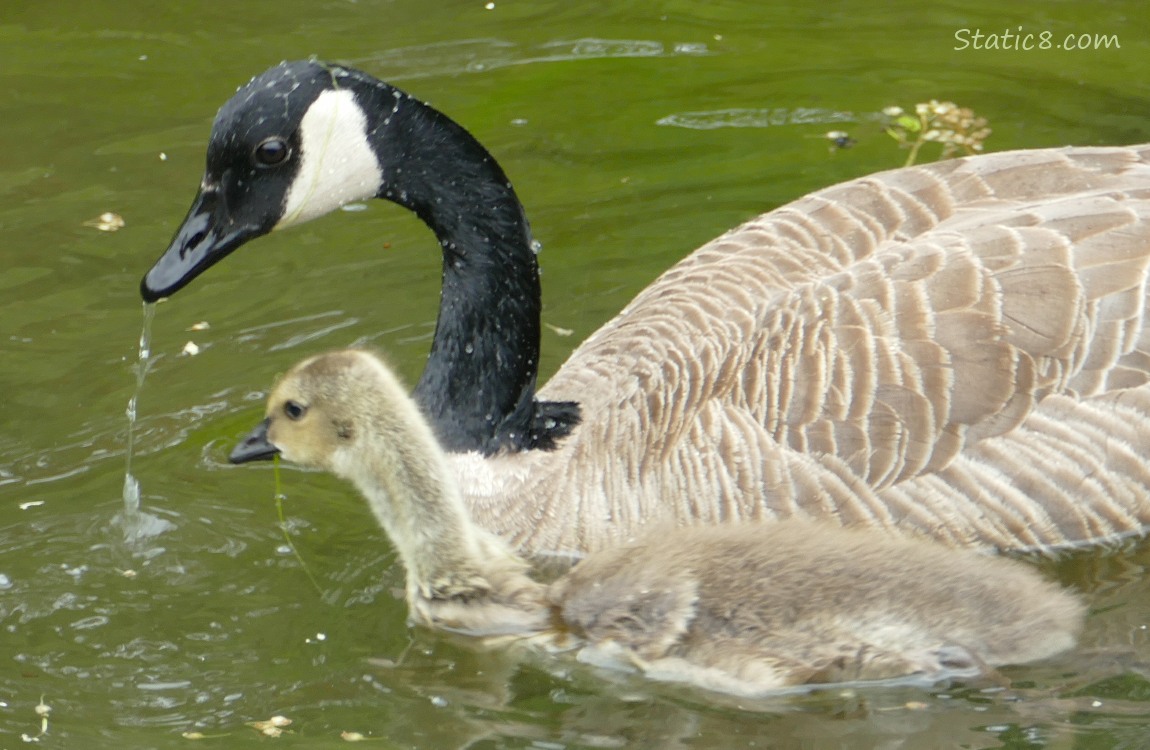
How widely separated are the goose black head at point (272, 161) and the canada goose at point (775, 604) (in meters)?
1.26

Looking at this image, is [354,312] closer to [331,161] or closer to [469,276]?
[469,276]

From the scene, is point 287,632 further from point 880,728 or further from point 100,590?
point 880,728

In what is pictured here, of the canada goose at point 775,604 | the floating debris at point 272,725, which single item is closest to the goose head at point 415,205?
the canada goose at point 775,604

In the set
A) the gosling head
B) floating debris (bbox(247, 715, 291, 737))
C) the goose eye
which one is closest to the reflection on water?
floating debris (bbox(247, 715, 291, 737))

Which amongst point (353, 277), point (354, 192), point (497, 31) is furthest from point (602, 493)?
point (497, 31)

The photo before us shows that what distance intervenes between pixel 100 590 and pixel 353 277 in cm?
259

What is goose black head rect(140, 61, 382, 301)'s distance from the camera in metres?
6.12

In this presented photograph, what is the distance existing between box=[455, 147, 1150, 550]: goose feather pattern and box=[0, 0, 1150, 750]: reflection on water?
485 mm

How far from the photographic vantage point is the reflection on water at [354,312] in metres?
5.61

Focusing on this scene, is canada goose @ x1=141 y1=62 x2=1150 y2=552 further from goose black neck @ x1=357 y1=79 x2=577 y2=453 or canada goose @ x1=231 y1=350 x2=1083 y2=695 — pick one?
canada goose @ x1=231 y1=350 x2=1083 y2=695

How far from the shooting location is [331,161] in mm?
6406

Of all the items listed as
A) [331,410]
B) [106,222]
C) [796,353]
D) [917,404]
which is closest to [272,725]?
[331,410]

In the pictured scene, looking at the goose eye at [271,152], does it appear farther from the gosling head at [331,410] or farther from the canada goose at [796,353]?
the gosling head at [331,410]

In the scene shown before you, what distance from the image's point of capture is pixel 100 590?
6.34 metres
